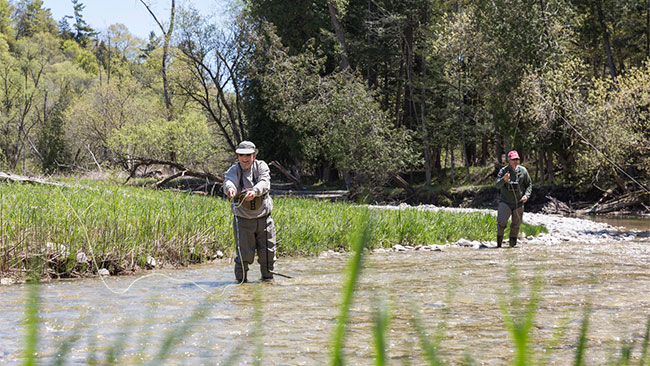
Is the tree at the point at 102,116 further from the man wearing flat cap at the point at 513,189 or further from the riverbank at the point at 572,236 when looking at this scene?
the man wearing flat cap at the point at 513,189

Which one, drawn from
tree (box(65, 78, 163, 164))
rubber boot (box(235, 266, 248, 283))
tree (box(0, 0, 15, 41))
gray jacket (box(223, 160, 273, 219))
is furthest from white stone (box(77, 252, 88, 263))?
tree (box(0, 0, 15, 41))

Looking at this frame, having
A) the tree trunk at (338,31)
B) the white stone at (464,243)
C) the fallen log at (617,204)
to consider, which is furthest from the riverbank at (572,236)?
the tree trunk at (338,31)

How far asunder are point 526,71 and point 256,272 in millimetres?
25401

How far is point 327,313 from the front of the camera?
21.3 ft

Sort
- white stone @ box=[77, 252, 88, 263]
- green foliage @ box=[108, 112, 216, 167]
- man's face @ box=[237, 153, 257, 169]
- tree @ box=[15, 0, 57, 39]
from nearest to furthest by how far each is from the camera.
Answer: man's face @ box=[237, 153, 257, 169]
white stone @ box=[77, 252, 88, 263]
green foliage @ box=[108, 112, 216, 167]
tree @ box=[15, 0, 57, 39]

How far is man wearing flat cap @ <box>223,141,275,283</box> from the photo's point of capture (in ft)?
29.6

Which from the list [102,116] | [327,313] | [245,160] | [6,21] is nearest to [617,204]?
[245,160]

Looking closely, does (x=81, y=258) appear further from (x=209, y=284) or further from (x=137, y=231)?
(x=209, y=284)

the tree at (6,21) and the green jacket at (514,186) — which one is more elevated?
the tree at (6,21)

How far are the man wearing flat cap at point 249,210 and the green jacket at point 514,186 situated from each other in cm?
721

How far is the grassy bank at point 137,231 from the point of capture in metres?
9.27

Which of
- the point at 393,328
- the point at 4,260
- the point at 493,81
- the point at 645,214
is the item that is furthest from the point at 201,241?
the point at 493,81

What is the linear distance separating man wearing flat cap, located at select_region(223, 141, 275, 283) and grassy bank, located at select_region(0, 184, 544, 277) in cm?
173

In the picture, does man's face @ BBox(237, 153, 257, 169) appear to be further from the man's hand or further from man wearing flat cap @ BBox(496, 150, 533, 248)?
man wearing flat cap @ BBox(496, 150, 533, 248)
